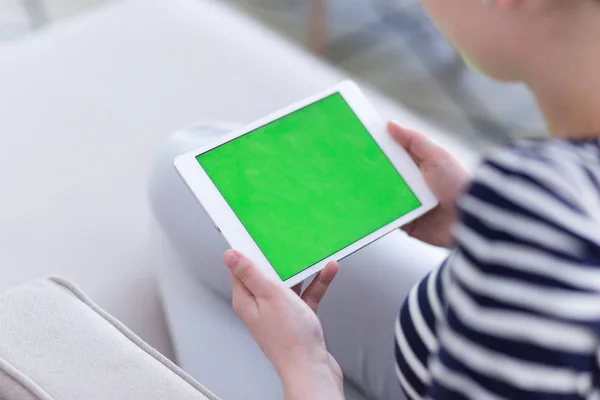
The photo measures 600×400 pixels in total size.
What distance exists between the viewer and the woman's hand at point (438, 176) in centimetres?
67

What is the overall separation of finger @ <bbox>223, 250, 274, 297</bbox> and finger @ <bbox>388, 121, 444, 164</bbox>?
22 centimetres

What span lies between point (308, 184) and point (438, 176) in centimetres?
13

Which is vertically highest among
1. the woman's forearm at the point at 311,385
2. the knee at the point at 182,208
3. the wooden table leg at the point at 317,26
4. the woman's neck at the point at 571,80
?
the wooden table leg at the point at 317,26

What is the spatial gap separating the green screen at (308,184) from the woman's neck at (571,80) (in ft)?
0.74

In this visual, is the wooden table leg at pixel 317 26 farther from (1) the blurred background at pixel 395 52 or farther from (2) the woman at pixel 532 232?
(2) the woman at pixel 532 232

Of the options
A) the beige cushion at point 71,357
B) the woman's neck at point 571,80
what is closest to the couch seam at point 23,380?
the beige cushion at point 71,357

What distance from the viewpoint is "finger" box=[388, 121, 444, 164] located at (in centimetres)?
67

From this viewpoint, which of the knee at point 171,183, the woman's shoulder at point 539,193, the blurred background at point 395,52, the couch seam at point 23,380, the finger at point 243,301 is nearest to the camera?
the woman's shoulder at point 539,193

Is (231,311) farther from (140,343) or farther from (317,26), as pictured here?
(317,26)

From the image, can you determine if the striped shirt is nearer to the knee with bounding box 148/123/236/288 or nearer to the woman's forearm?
the woman's forearm

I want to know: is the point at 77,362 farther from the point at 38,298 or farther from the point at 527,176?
the point at 527,176

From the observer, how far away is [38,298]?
0.54m

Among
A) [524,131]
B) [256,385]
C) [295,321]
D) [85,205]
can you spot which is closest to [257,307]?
[295,321]

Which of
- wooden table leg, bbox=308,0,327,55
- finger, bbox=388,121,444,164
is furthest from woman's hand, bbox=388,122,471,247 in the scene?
wooden table leg, bbox=308,0,327,55
